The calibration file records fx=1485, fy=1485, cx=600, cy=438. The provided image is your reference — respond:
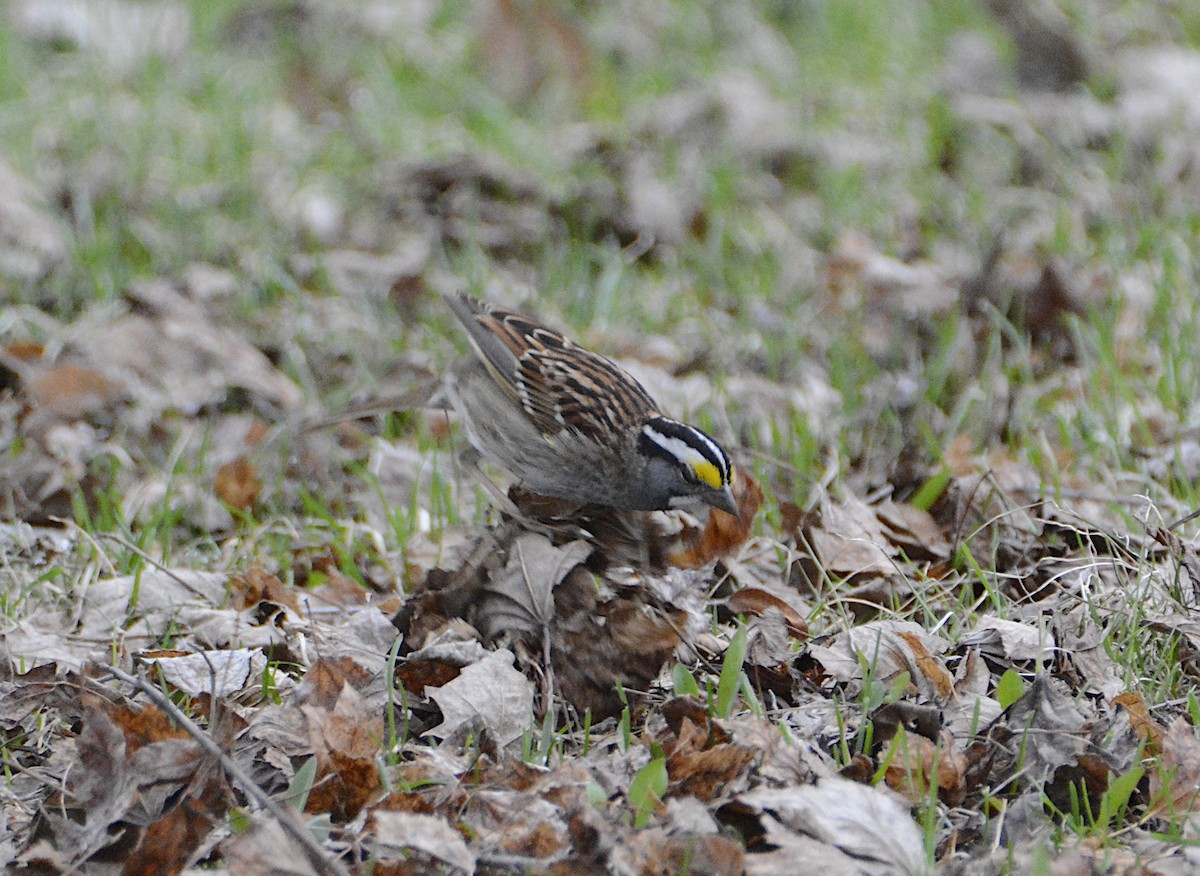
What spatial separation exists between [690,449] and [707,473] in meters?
0.09

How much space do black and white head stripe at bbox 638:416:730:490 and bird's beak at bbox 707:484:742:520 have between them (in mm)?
22

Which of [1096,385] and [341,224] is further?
[341,224]

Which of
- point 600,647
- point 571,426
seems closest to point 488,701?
point 600,647

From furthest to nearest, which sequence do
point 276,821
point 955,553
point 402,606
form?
1. point 955,553
2. point 402,606
3. point 276,821

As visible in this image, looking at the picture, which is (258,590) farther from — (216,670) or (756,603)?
(756,603)

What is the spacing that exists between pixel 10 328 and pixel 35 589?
2.13 metres

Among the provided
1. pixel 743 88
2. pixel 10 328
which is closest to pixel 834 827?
pixel 10 328

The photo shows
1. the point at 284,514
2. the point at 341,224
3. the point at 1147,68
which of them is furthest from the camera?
the point at 1147,68

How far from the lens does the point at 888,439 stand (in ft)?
17.8

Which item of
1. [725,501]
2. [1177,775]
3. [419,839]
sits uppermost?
[1177,775]

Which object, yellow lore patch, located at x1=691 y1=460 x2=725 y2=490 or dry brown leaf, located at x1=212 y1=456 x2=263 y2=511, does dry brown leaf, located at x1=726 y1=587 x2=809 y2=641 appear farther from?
dry brown leaf, located at x1=212 y1=456 x2=263 y2=511

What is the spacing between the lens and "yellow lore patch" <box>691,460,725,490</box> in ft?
14.0

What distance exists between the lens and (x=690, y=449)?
171 inches

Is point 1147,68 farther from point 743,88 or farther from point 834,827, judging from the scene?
point 834,827
